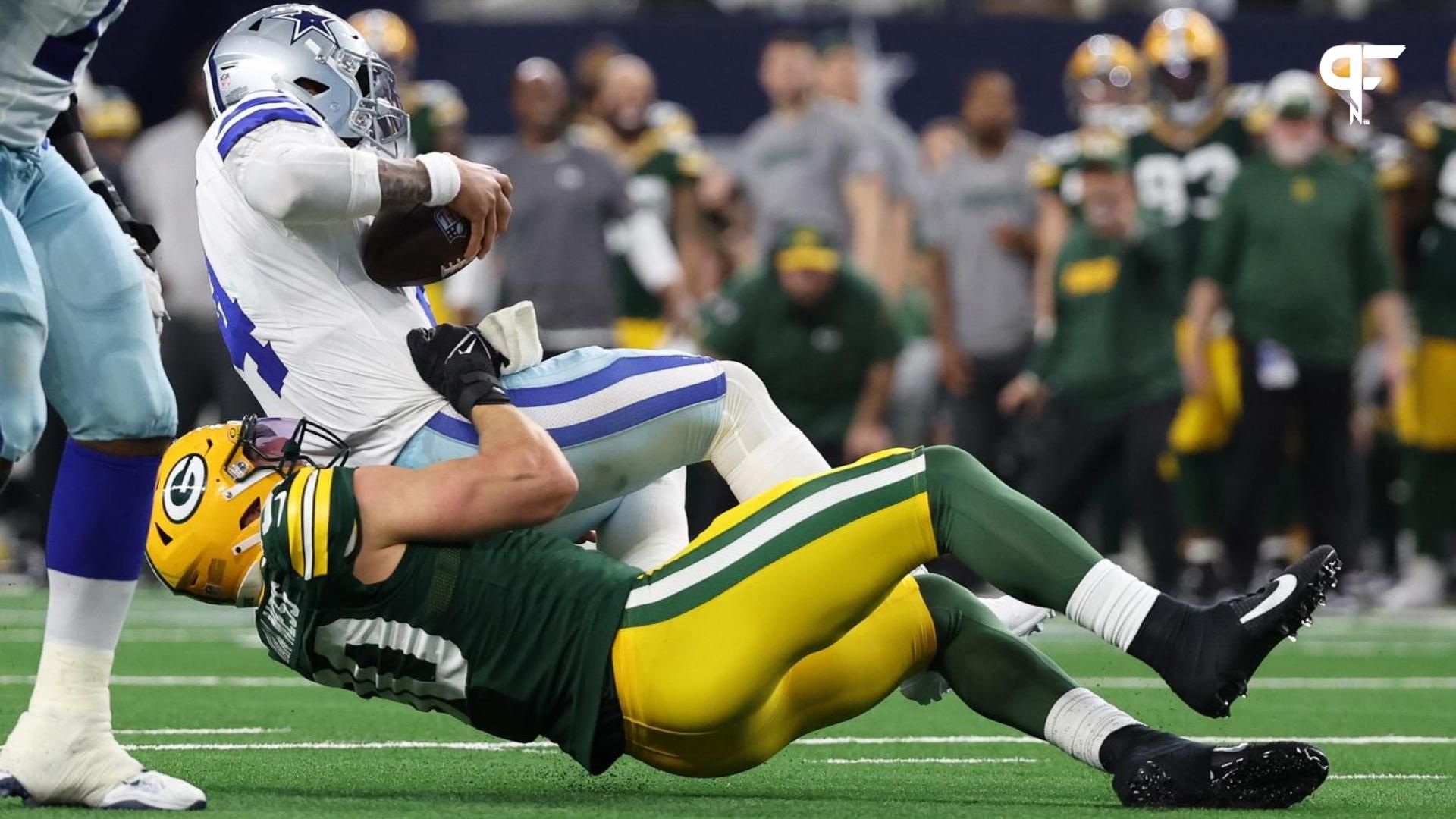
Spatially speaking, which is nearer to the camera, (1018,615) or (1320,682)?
(1018,615)

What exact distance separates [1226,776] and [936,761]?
3.72 ft

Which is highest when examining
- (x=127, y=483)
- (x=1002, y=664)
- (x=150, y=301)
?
(x=150, y=301)

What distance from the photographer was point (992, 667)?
14.4 ft

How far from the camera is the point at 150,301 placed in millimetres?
4512

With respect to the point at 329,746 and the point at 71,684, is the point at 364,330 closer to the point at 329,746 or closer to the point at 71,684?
the point at 71,684

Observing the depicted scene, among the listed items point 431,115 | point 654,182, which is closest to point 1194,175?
point 654,182

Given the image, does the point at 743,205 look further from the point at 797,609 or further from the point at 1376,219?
the point at 797,609

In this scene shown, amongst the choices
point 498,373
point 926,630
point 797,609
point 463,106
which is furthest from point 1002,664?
point 463,106

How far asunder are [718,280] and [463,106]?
2.13m

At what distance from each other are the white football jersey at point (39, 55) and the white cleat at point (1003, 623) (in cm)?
189

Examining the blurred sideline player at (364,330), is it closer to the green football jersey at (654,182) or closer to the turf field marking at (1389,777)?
the turf field marking at (1389,777)

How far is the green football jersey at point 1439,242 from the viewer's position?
10562 millimetres

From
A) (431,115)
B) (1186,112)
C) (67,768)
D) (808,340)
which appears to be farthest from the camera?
(431,115)

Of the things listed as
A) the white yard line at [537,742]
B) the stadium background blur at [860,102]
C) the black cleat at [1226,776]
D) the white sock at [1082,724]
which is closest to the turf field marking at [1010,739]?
the white yard line at [537,742]
